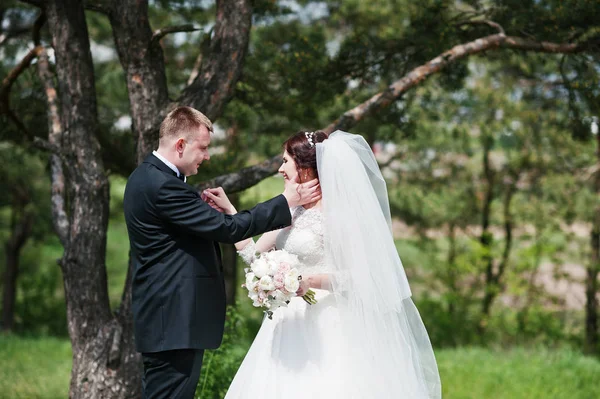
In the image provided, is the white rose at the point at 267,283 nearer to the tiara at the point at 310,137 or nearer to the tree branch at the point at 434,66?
the tiara at the point at 310,137

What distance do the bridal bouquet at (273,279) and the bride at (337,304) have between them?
0.85 feet

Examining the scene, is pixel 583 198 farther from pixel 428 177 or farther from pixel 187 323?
pixel 187 323

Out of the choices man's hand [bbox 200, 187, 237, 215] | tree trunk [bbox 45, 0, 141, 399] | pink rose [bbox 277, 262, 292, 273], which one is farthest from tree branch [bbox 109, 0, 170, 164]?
pink rose [bbox 277, 262, 292, 273]

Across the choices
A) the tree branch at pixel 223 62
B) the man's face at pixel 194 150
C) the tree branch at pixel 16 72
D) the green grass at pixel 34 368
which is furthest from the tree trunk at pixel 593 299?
the man's face at pixel 194 150

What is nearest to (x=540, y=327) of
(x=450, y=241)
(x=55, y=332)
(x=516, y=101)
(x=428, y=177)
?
(x=450, y=241)

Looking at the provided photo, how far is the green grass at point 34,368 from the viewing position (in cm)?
778

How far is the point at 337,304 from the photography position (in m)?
3.75

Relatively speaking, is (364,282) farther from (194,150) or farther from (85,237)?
(85,237)

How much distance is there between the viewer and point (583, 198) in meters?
13.2

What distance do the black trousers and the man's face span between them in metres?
0.97

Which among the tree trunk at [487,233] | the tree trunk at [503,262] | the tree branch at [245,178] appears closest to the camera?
the tree branch at [245,178]

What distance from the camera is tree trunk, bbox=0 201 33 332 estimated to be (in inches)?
564

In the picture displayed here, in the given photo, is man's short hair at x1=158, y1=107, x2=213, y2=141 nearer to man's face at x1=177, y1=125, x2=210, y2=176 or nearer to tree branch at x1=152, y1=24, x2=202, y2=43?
man's face at x1=177, y1=125, x2=210, y2=176

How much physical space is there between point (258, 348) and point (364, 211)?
99cm
